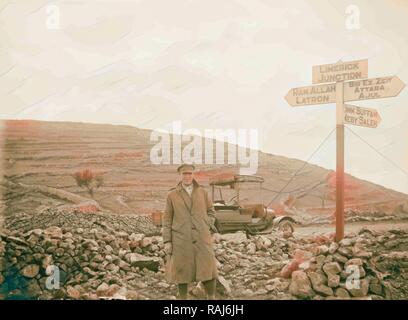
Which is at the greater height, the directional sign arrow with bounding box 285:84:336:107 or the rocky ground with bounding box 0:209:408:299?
the directional sign arrow with bounding box 285:84:336:107

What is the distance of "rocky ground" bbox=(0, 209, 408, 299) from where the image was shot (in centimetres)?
450

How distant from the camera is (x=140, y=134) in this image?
456cm

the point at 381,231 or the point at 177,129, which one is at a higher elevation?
the point at 177,129

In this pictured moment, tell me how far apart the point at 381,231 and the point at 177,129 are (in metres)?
2.11

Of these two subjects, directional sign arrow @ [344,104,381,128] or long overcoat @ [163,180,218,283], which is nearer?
long overcoat @ [163,180,218,283]

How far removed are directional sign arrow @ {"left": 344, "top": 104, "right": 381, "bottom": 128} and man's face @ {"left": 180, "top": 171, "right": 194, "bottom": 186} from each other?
1497mm

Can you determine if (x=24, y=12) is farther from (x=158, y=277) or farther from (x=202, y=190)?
(x=158, y=277)

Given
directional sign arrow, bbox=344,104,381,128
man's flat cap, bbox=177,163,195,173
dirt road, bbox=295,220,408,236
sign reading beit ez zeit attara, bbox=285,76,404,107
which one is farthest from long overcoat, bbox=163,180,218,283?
directional sign arrow, bbox=344,104,381,128

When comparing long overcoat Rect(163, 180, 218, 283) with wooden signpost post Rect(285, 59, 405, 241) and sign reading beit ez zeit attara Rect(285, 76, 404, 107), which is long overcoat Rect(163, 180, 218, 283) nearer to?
wooden signpost post Rect(285, 59, 405, 241)

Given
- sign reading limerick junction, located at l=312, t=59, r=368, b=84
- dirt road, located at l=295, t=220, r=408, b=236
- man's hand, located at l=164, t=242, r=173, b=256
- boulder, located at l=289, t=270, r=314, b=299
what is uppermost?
sign reading limerick junction, located at l=312, t=59, r=368, b=84

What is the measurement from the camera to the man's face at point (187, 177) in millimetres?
4520

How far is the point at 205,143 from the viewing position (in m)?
4.55
